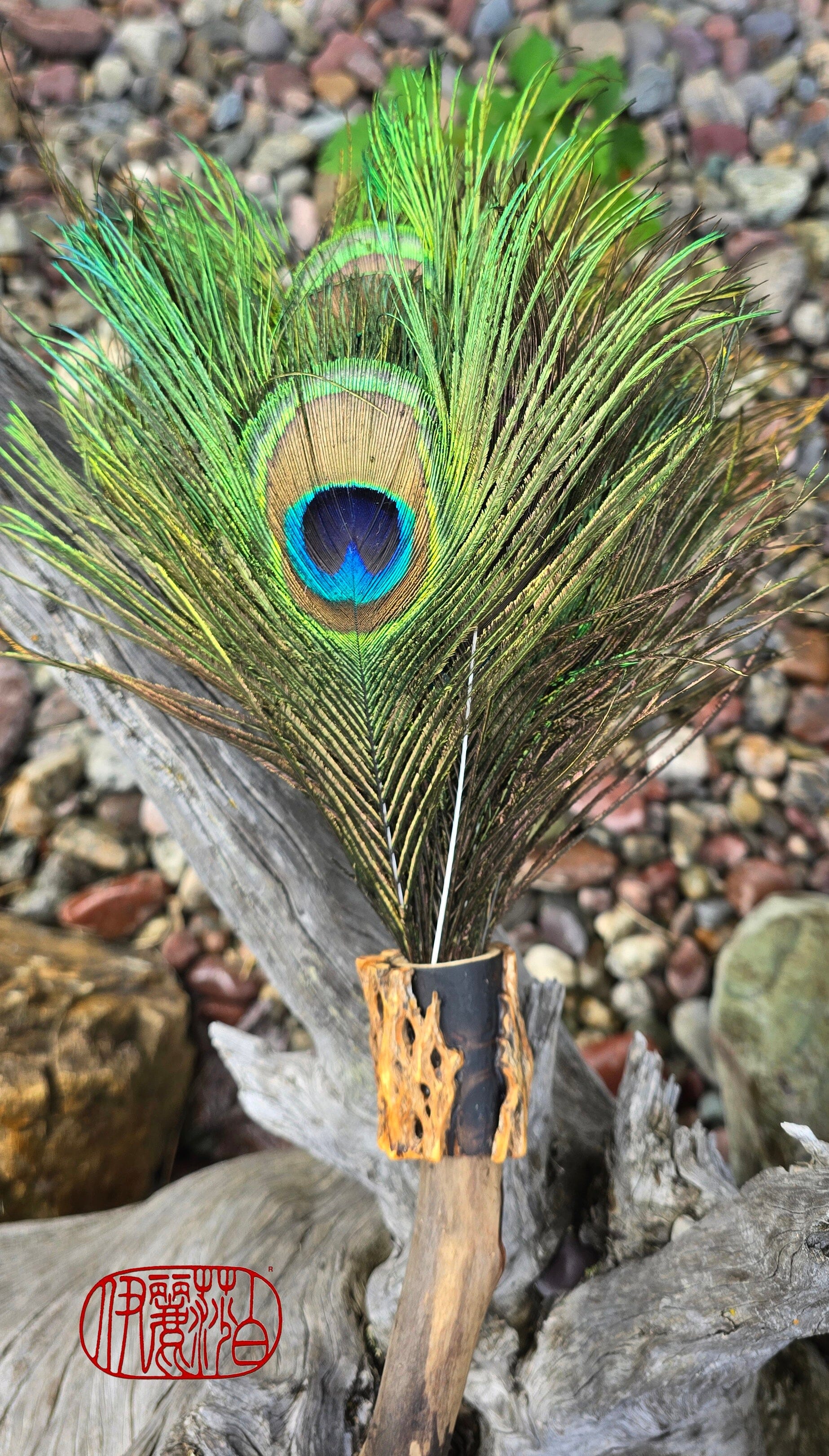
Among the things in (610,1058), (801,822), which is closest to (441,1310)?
(610,1058)

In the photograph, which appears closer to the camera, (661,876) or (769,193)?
(661,876)

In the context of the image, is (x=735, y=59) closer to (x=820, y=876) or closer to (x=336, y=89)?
(x=336, y=89)

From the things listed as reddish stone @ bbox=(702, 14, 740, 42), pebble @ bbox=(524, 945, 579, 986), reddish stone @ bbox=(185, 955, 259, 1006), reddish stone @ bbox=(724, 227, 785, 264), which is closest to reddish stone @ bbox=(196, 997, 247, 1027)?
reddish stone @ bbox=(185, 955, 259, 1006)

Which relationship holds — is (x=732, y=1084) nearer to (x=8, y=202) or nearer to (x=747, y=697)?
(x=747, y=697)

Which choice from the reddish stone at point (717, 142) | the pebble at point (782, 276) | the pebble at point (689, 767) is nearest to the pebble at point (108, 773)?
the pebble at point (689, 767)

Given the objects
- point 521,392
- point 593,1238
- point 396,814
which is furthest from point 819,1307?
point 521,392

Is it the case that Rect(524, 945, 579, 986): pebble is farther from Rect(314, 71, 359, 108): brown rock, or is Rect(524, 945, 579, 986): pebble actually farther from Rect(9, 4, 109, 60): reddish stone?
Rect(9, 4, 109, 60): reddish stone
